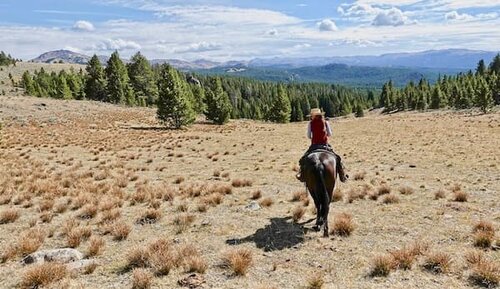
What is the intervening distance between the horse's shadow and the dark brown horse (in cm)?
70

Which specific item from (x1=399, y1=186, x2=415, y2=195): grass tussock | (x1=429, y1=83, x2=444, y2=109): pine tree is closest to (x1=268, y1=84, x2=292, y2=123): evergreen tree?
(x1=429, y1=83, x2=444, y2=109): pine tree

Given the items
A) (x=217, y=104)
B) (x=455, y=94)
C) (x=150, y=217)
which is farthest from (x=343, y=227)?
(x=455, y=94)

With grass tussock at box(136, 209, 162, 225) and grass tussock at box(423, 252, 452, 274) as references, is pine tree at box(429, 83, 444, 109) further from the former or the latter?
grass tussock at box(423, 252, 452, 274)

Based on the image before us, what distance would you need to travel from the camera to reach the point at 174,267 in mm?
9203

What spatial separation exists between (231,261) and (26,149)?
30.6m

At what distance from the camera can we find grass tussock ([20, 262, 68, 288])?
27.6ft

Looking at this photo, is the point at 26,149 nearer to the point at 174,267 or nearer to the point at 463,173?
the point at 174,267

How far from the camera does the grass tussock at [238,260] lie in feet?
29.6

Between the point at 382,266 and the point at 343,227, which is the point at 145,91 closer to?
the point at 343,227

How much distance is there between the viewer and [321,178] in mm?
11664

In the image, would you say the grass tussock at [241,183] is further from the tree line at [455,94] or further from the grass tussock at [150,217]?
the tree line at [455,94]

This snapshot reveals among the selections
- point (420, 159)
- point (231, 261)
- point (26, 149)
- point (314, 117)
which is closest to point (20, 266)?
point (231, 261)

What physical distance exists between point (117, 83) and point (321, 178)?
278 ft

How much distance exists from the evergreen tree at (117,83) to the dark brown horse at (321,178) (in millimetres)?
83126
